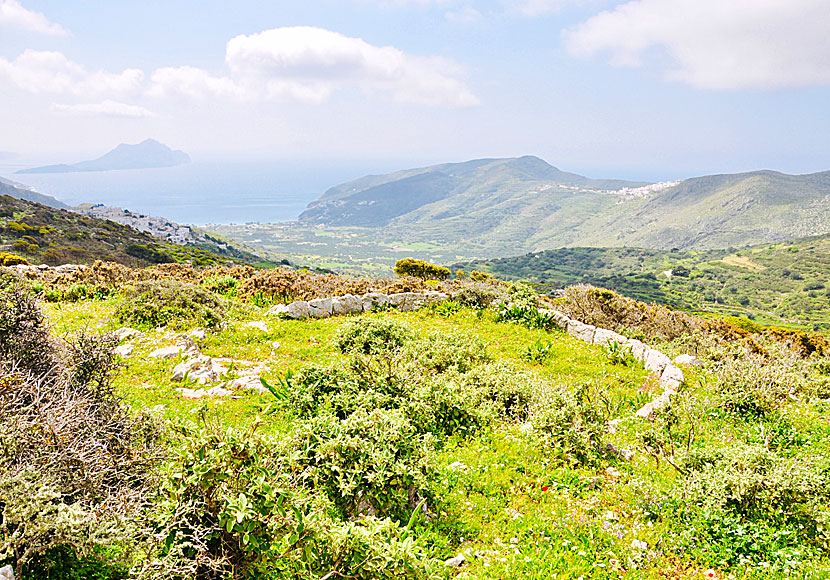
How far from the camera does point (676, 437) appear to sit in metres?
8.11

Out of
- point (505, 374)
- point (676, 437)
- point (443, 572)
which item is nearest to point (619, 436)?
point (676, 437)

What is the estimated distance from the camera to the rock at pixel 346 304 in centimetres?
1634

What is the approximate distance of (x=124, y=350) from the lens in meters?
11.3

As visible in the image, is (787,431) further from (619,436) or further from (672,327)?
(672,327)

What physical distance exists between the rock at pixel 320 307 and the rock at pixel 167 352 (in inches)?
Answer: 195

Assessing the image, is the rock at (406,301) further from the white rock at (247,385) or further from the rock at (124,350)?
the rock at (124,350)

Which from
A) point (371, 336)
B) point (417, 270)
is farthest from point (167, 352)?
point (417, 270)

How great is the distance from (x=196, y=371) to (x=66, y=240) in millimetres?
52963

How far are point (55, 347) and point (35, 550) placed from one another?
424 cm

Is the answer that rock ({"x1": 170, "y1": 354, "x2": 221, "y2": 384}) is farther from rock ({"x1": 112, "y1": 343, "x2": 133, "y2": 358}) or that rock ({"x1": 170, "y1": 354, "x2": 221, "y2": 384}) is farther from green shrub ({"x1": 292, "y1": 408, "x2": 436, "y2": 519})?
green shrub ({"x1": 292, "y1": 408, "x2": 436, "y2": 519})

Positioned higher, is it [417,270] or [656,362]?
[417,270]

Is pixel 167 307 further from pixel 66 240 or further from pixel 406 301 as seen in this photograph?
pixel 66 240

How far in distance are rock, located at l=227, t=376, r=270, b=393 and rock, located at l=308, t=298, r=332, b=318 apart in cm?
564

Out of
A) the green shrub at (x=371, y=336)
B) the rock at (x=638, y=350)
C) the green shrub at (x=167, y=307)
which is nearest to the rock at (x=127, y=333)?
the green shrub at (x=167, y=307)
